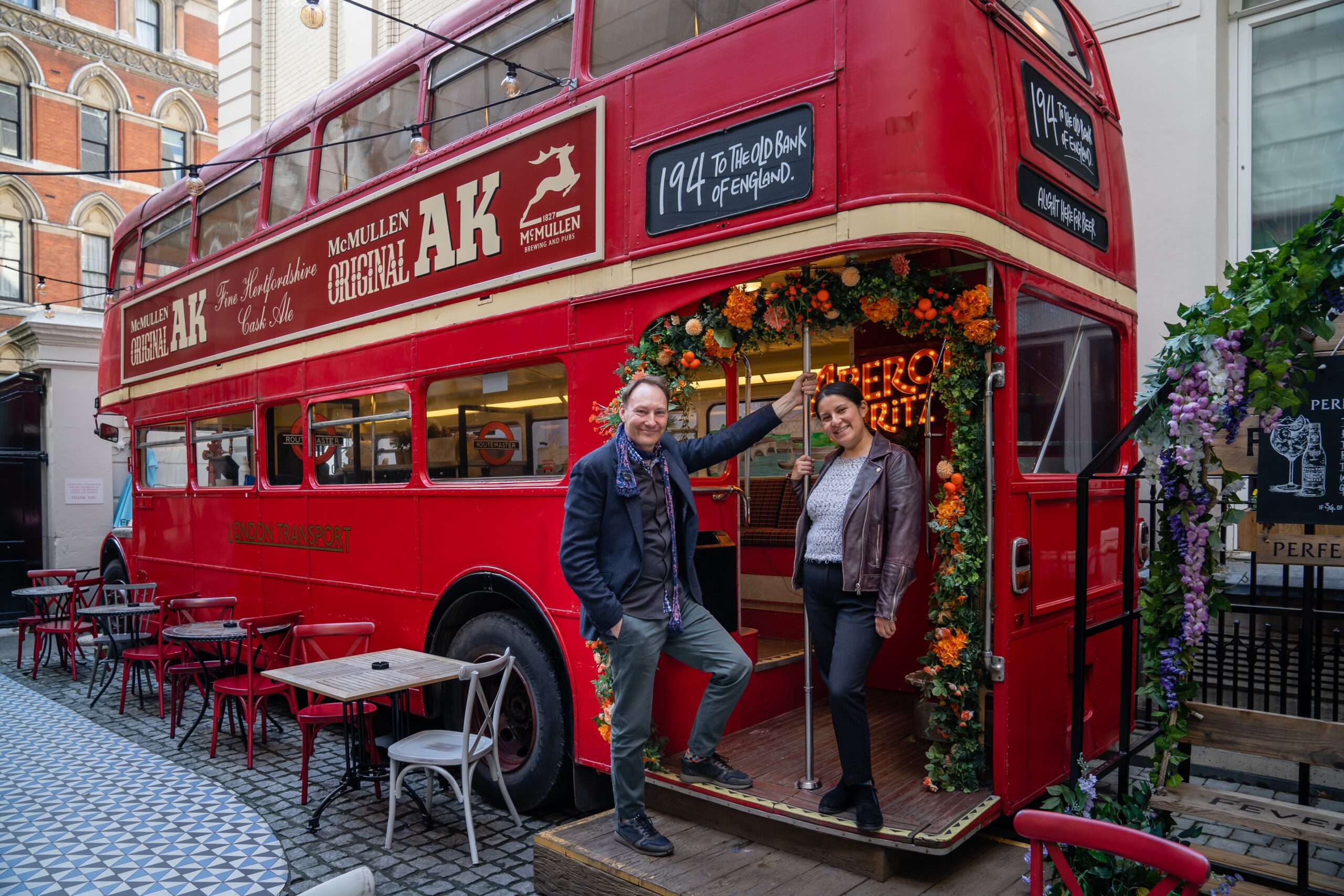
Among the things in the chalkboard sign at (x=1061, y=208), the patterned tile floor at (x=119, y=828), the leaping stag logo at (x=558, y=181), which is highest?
the leaping stag logo at (x=558, y=181)

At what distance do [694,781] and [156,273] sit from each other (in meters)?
8.83

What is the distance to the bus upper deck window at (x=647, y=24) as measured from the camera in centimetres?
434

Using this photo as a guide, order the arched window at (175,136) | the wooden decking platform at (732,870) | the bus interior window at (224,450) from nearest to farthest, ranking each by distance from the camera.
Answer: the wooden decking platform at (732,870)
the bus interior window at (224,450)
the arched window at (175,136)

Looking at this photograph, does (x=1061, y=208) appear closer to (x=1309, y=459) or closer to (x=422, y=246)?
(x=1309, y=459)

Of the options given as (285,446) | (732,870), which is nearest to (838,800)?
(732,870)

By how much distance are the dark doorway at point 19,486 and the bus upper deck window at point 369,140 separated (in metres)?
9.74

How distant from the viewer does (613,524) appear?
3.98m

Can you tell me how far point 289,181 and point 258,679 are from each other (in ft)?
13.2

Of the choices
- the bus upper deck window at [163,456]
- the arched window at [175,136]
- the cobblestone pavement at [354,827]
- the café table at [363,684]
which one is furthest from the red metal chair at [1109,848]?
the arched window at [175,136]

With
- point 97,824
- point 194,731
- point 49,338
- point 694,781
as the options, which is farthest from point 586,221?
point 49,338

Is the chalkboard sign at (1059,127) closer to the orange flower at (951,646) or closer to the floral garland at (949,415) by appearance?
the floral garland at (949,415)

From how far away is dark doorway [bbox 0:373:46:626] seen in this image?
13.1m

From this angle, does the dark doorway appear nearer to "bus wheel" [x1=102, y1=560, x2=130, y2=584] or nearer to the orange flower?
"bus wheel" [x1=102, y1=560, x2=130, y2=584]

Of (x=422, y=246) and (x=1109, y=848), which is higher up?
(x=422, y=246)
